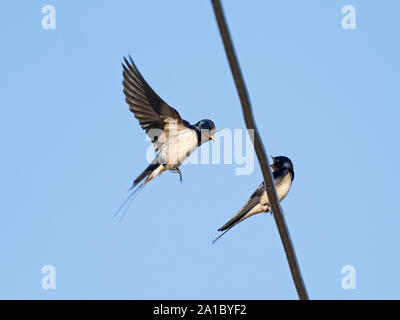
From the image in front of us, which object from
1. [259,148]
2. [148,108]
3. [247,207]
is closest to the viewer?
[259,148]

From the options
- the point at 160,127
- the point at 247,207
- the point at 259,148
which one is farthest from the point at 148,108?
the point at 259,148

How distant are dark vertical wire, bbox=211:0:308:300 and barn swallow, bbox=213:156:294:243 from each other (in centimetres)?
122

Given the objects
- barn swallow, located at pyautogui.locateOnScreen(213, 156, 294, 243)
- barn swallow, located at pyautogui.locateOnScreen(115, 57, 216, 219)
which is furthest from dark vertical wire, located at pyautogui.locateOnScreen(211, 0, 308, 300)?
barn swallow, located at pyautogui.locateOnScreen(115, 57, 216, 219)

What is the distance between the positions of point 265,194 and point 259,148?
2.38 meters

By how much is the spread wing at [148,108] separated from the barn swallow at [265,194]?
622 millimetres

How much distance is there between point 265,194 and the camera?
4.06 metres

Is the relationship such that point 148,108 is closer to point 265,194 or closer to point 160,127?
point 160,127

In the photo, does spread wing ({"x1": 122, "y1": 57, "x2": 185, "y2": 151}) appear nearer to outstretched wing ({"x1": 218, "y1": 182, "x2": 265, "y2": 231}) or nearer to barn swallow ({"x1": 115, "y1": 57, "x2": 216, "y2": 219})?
barn swallow ({"x1": 115, "y1": 57, "x2": 216, "y2": 219})

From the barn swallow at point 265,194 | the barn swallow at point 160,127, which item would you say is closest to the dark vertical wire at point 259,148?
the barn swallow at point 265,194

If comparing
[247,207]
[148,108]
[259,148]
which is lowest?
[247,207]

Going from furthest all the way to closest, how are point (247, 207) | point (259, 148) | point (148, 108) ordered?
point (247, 207) → point (148, 108) → point (259, 148)
